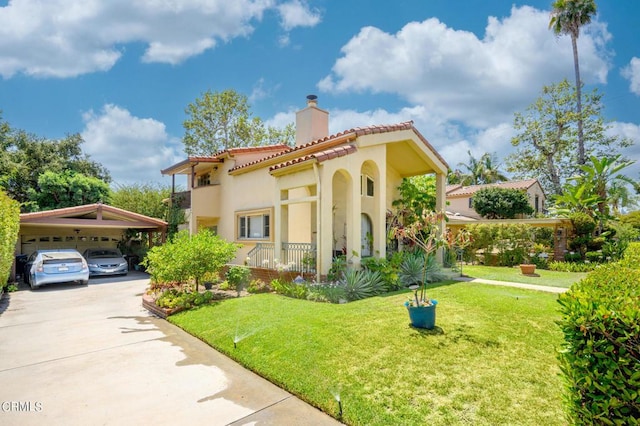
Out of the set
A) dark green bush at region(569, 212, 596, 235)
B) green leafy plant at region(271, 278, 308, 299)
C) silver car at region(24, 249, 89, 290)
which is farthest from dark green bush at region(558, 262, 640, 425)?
silver car at region(24, 249, 89, 290)

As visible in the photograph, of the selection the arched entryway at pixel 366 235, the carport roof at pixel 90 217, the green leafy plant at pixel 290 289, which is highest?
the carport roof at pixel 90 217

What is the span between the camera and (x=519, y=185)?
115 feet

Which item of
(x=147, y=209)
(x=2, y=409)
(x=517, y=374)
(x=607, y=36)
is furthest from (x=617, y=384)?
(x=607, y=36)

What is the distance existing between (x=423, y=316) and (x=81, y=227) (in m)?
20.7

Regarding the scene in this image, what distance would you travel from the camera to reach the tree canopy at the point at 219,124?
33.2 meters

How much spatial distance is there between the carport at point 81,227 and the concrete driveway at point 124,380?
30.5 ft

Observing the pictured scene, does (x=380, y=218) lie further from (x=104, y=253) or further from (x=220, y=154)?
(x=104, y=253)

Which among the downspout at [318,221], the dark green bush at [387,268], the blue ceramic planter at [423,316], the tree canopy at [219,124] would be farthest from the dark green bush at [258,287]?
the tree canopy at [219,124]

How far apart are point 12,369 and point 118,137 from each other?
25.2 m

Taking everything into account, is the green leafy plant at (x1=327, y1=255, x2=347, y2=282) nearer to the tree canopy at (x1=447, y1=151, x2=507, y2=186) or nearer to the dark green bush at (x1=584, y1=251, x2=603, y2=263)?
the dark green bush at (x1=584, y1=251, x2=603, y2=263)

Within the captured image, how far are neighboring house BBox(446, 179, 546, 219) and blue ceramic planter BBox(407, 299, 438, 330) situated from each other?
2932cm

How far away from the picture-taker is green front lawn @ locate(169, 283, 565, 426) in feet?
14.0

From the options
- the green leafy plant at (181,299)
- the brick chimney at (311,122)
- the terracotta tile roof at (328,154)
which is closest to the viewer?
the green leafy plant at (181,299)

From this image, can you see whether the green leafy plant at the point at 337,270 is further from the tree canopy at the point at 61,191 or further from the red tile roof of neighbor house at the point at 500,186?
the red tile roof of neighbor house at the point at 500,186
